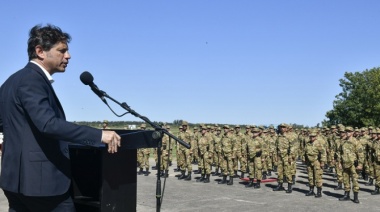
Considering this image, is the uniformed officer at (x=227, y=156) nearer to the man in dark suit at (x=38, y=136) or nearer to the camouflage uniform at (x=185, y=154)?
the camouflage uniform at (x=185, y=154)

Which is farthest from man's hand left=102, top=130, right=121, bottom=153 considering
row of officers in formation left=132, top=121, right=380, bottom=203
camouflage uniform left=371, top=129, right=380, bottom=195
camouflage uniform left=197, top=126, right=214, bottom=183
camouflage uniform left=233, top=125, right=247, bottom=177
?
camouflage uniform left=233, top=125, right=247, bottom=177

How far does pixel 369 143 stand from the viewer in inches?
595

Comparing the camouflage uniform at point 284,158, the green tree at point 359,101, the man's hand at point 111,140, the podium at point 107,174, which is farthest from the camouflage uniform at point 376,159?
the green tree at point 359,101

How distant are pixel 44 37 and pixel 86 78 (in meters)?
0.63

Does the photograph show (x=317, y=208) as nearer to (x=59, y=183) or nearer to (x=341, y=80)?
(x=59, y=183)

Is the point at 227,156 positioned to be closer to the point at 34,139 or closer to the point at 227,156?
the point at 227,156

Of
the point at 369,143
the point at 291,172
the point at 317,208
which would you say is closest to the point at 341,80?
the point at 369,143

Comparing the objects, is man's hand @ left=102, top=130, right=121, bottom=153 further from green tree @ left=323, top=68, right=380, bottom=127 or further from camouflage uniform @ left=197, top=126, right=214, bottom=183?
green tree @ left=323, top=68, right=380, bottom=127

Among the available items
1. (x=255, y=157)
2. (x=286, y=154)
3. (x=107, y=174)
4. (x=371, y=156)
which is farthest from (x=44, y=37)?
(x=371, y=156)

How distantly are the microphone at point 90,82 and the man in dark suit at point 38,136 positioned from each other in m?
0.54

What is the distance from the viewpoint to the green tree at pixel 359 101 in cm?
3391

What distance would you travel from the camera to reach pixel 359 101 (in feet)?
115

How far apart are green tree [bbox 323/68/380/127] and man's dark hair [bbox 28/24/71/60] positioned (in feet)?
109

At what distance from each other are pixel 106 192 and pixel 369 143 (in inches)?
543
